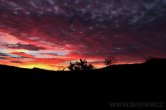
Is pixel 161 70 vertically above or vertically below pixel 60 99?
above

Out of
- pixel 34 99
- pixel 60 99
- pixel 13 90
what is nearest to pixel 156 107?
pixel 60 99

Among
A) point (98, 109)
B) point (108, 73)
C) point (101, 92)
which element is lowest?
point (98, 109)

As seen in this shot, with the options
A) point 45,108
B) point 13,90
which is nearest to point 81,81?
point 45,108

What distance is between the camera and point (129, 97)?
10.4 metres

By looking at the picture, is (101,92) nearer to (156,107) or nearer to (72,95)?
(72,95)

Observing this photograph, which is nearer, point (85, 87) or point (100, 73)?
point (100, 73)

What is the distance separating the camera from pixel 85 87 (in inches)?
418

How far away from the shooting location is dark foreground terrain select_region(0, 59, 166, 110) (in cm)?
1020

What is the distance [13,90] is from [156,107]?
19.0 ft

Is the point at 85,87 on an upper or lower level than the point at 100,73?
lower

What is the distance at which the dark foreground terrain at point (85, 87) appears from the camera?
10.2 meters

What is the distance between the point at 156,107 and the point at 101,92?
227 cm

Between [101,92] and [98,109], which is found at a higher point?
[101,92]

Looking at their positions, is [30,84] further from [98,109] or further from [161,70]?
[161,70]
